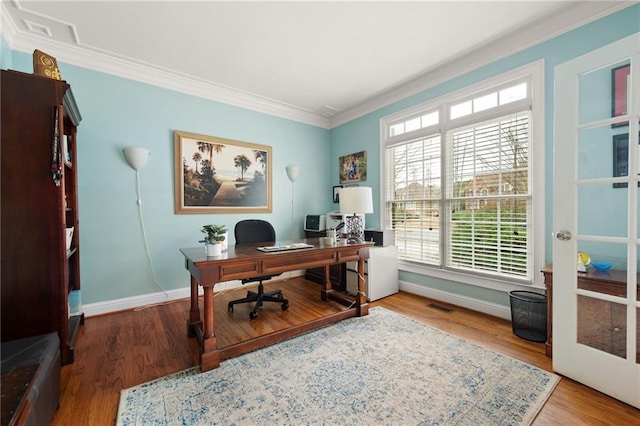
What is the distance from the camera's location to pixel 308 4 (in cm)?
209

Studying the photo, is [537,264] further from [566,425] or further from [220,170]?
[220,170]

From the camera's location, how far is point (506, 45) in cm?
256

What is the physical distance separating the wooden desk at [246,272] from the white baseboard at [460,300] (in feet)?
3.26

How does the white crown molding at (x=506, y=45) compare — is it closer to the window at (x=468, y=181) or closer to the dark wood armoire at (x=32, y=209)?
the window at (x=468, y=181)

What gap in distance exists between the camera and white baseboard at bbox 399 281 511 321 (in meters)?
2.64

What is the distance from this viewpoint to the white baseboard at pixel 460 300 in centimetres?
264

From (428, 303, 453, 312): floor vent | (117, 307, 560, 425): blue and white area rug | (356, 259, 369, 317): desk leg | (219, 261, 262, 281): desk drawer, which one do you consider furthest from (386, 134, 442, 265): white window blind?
(219, 261, 262, 281): desk drawer

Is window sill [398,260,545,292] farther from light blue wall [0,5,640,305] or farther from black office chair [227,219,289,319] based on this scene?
black office chair [227,219,289,319]

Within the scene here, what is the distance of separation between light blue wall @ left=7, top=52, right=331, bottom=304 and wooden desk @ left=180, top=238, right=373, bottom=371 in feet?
3.88

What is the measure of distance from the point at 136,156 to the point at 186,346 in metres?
2.08

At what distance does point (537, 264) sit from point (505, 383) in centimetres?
127

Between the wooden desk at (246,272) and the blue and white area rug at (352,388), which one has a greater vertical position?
the wooden desk at (246,272)

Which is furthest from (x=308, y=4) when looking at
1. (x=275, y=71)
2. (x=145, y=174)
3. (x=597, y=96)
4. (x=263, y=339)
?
(x=263, y=339)

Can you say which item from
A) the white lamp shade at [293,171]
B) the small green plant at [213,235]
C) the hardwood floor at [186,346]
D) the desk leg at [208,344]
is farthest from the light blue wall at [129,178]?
the desk leg at [208,344]
